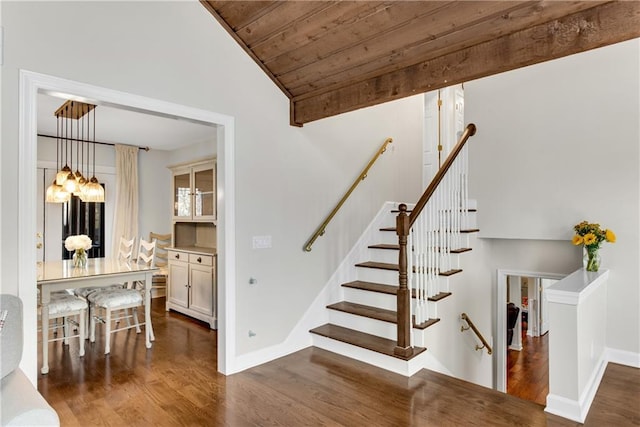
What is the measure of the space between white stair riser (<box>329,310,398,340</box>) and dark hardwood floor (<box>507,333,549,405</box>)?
9.22 ft

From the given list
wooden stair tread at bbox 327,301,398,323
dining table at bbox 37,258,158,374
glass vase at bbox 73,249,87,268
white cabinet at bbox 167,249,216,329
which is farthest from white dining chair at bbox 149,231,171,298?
wooden stair tread at bbox 327,301,398,323

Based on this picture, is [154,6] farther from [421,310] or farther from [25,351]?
[421,310]

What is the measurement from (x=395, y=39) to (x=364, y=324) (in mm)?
2580

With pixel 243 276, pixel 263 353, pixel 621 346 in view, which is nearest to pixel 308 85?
pixel 243 276

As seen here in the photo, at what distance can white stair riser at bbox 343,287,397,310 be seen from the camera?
3764 mm

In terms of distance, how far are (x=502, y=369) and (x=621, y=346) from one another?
157cm

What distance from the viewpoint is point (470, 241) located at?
429 centimetres

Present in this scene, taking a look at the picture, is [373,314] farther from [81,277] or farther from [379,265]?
[81,277]

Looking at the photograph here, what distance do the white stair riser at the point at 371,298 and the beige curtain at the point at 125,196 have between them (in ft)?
13.6

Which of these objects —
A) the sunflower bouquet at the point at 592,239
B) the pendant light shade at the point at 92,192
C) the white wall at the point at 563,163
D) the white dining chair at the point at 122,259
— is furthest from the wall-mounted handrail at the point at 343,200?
the pendant light shade at the point at 92,192

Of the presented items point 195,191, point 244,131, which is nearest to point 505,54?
point 244,131

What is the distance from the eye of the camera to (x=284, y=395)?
2801 millimetres

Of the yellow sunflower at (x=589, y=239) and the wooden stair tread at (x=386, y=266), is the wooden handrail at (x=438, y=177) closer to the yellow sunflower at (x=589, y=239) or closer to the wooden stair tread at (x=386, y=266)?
the wooden stair tread at (x=386, y=266)

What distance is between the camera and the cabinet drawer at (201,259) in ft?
15.5
